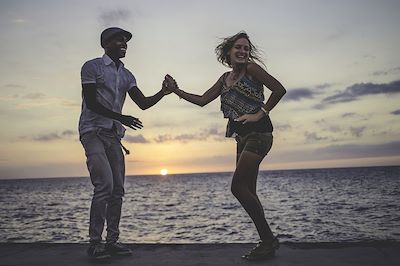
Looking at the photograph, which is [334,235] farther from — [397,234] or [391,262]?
[391,262]

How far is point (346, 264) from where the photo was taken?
3252mm

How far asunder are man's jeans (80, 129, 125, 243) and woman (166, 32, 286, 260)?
133 cm

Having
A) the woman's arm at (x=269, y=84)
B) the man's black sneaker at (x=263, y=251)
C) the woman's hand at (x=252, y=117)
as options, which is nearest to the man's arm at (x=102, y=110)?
the woman's hand at (x=252, y=117)

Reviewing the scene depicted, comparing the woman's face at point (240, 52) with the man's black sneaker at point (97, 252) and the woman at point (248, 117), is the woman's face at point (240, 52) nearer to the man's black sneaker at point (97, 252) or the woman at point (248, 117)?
the woman at point (248, 117)

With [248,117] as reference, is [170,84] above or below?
above

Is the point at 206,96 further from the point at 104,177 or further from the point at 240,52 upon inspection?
the point at 104,177

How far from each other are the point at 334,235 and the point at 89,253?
19890 millimetres

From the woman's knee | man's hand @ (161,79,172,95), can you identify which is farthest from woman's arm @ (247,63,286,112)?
man's hand @ (161,79,172,95)

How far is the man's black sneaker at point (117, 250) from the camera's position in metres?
4.01

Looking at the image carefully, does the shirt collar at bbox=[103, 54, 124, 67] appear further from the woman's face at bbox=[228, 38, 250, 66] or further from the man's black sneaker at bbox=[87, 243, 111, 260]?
the man's black sneaker at bbox=[87, 243, 111, 260]

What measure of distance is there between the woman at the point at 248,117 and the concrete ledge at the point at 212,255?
0.28 meters

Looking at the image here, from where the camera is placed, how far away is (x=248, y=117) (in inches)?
153

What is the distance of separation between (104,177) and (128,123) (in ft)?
2.12

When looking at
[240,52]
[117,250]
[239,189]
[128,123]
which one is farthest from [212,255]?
[240,52]
